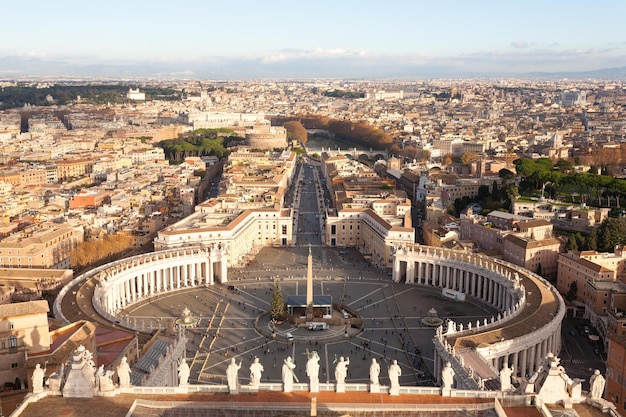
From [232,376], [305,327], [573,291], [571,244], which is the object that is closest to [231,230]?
[305,327]

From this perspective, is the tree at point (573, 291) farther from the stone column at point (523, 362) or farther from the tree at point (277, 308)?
the tree at point (277, 308)

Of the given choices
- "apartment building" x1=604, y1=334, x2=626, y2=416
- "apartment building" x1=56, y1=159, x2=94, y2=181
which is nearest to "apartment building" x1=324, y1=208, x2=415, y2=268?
"apartment building" x1=604, y1=334, x2=626, y2=416

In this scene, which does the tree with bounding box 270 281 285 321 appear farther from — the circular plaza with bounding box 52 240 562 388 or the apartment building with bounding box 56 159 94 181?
the apartment building with bounding box 56 159 94 181

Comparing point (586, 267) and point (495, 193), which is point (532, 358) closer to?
point (586, 267)

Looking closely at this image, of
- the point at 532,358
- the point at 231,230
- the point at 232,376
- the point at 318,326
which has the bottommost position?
the point at 318,326

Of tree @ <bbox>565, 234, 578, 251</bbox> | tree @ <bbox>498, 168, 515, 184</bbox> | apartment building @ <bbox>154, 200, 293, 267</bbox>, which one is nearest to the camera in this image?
tree @ <bbox>565, 234, 578, 251</bbox>

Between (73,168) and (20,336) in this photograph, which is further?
(73,168)

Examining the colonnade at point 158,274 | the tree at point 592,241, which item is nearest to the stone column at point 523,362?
the tree at point 592,241
